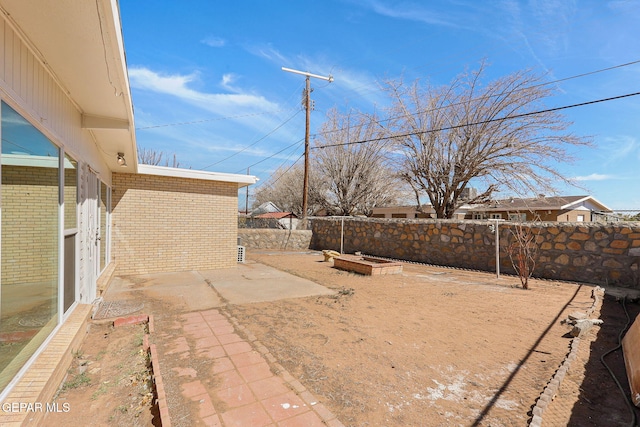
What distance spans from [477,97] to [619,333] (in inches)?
493

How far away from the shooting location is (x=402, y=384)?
287 cm

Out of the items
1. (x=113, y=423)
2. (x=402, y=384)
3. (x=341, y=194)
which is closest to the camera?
(x=113, y=423)

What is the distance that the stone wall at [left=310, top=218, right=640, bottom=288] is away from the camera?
687 cm

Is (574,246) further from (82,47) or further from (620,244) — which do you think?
(82,47)

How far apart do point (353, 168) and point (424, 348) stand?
18110mm

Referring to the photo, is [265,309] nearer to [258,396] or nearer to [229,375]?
[229,375]

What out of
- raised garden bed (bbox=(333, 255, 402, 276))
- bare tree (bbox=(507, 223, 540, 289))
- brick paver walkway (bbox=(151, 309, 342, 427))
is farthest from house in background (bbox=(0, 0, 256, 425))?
bare tree (bbox=(507, 223, 540, 289))

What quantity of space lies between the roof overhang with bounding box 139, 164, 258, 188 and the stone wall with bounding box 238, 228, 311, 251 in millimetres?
5796

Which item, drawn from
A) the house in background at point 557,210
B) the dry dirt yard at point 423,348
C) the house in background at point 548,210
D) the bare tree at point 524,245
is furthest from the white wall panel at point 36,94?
the house in background at point 557,210

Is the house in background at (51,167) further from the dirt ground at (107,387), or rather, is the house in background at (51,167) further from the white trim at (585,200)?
the white trim at (585,200)

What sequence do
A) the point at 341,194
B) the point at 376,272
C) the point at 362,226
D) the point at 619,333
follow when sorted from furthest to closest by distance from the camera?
the point at 341,194 < the point at 362,226 < the point at 376,272 < the point at 619,333

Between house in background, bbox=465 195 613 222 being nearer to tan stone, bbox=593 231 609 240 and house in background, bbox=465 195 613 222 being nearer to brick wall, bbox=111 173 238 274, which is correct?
tan stone, bbox=593 231 609 240

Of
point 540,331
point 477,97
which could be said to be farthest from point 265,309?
point 477,97

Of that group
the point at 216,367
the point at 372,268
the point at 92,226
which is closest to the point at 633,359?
the point at 216,367
